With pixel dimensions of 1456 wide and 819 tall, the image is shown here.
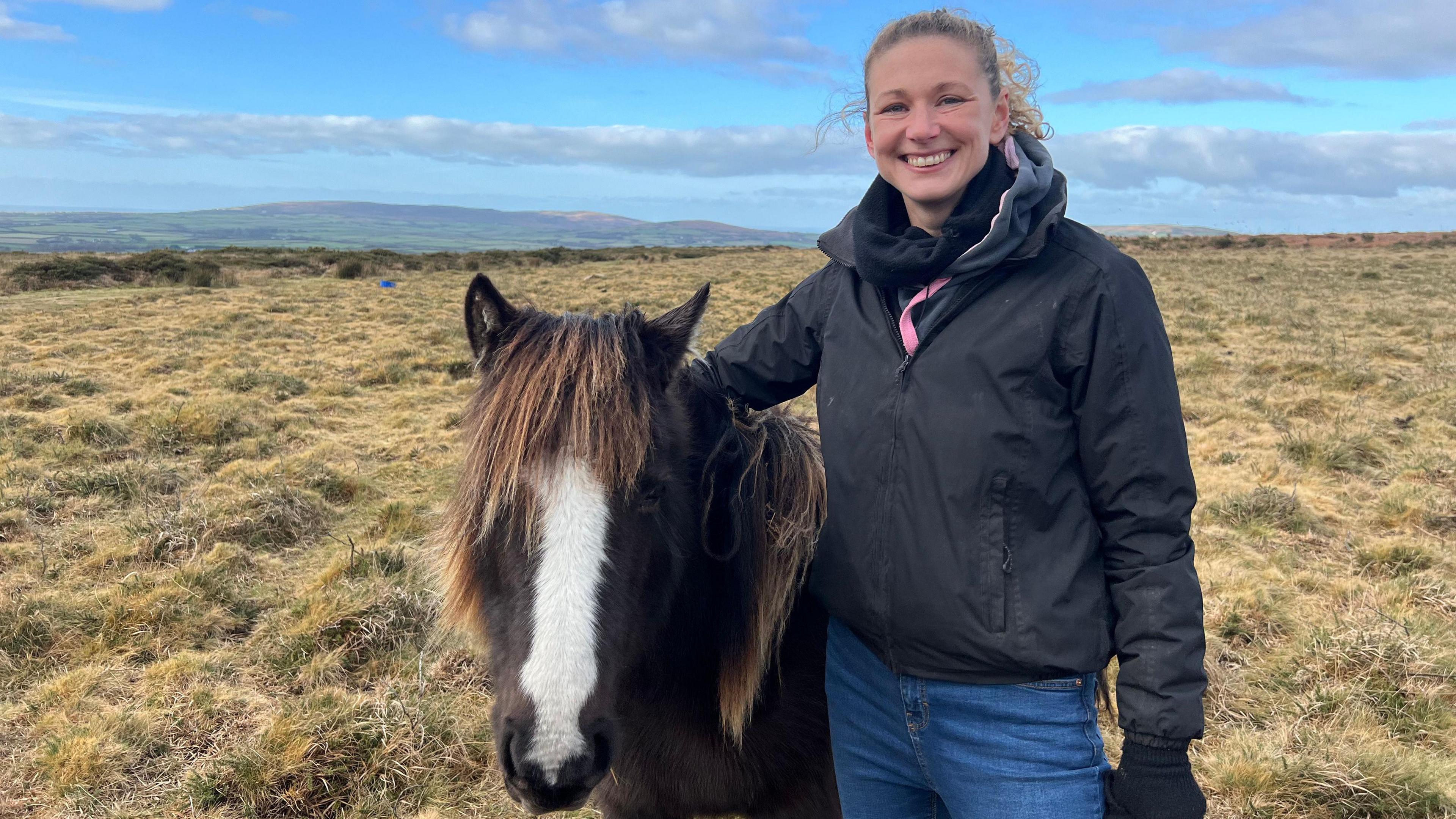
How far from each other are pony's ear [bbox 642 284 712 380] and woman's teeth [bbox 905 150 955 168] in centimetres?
58

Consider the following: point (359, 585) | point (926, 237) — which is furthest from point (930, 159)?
point (359, 585)

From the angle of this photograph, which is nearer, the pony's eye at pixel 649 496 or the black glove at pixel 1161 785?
the black glove at pixel 1161 785

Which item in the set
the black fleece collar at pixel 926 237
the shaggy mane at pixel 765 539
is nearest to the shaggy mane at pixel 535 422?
the shaggy mane at pixel 765 539

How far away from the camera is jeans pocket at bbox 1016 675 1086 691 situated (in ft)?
5.04

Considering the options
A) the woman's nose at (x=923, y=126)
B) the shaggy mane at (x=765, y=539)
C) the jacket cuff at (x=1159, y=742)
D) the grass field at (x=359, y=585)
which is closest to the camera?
the jacket cuff at (x=1159, y=742)

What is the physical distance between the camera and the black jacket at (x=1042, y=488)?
4.66ft

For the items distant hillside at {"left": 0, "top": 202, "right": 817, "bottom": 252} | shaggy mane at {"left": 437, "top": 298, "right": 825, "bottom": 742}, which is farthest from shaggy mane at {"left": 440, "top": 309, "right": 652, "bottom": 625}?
distant hillside at {"left": 0, "top": 202, "right": 817, "bottom": 252}

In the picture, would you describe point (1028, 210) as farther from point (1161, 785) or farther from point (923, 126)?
point (1161, 785)

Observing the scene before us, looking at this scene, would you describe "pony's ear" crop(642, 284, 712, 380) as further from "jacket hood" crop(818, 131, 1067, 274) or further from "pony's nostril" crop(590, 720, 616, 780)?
"pony's nostril" crop(590, 720, 616, 780)

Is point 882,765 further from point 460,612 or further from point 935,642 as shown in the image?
point 460,612

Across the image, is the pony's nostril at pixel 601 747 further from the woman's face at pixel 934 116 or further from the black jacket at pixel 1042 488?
the woman's face at pixel 934 116

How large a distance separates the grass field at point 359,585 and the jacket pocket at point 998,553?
8.01 feet

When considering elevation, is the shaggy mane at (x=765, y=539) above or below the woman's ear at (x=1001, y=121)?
below

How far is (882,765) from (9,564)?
5.73 meters
